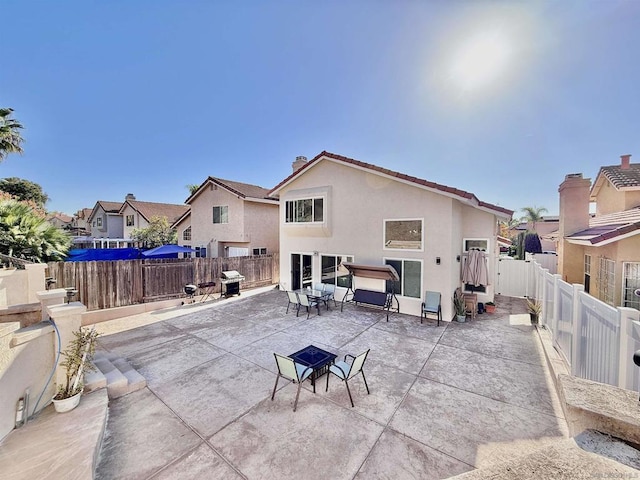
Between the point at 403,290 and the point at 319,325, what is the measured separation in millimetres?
3957

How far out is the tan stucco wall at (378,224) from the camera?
9.91m

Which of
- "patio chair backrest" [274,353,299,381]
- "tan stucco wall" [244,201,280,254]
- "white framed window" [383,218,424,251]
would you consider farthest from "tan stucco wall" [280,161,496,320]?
"patio chair backrest" [274,353,299,381]

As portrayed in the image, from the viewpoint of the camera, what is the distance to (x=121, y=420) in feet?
14.8

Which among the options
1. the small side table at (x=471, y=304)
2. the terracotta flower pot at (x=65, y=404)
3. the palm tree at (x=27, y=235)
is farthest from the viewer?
the small side table at (x=471, y=304)

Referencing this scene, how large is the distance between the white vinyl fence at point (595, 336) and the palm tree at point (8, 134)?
73.8ft

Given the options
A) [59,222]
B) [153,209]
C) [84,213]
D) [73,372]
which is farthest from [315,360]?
[59,222]

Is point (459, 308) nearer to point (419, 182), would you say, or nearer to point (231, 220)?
point (419, 182)

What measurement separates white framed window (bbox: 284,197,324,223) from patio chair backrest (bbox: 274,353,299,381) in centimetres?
865

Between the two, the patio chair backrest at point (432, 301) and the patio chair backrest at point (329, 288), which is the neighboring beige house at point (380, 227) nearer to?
the patio chair backrest at point (432, 301)

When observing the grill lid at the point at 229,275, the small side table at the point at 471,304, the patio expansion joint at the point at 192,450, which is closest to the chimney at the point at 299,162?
the grill lid at the point at 229,275

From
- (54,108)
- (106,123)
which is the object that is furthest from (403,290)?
(54,108)

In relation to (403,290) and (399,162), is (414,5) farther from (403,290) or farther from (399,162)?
(403,290)

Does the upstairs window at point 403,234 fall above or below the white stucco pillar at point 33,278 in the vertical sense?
above

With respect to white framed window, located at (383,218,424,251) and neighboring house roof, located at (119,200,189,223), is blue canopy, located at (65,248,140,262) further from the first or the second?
white framed window, located at (383,218,424,251)
